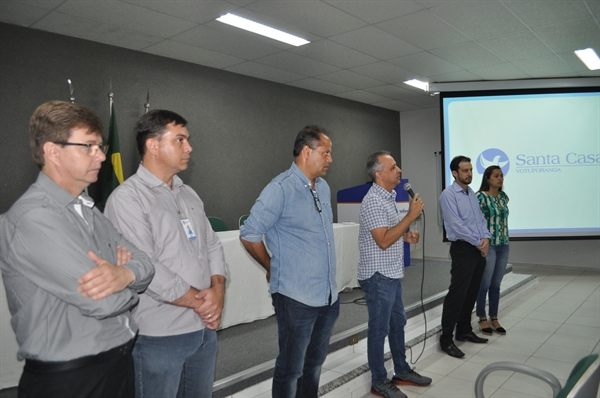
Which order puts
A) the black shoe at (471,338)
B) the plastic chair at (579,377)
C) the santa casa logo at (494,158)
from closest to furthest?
1. the plastic chair at (579,377)
2. the black shoe at (471,338)
3. the santa casa logo at (494,158)

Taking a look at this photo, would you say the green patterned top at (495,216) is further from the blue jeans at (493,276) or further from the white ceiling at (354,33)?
the white ceiling at (354,33)

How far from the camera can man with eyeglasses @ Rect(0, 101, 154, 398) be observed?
1.11 metres

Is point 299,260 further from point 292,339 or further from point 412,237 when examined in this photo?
point 412,237

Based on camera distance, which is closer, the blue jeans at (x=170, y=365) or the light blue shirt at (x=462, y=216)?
the blue jeans at (x=170, y=365)

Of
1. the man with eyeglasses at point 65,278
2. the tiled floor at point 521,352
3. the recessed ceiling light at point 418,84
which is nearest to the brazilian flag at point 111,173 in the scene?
the tiled floor at point 521,352

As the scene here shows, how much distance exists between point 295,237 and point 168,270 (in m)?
0.73

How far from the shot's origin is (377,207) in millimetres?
2674

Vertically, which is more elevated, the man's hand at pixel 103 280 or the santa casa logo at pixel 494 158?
the santa casa logo at pixel 494 158

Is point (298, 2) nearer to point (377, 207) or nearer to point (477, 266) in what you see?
point (377, 207)

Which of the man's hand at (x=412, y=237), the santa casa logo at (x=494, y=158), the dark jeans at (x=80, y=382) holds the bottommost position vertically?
the dark jeans at (x=80, y=382)

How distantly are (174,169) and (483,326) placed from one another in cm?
356

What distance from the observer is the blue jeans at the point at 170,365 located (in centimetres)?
143

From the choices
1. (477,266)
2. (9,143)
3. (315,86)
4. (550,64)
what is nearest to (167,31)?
(9,143)

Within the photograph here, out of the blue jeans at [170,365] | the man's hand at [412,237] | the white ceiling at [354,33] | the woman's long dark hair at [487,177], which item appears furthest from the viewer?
the woman's long dark hair at [487,177]
